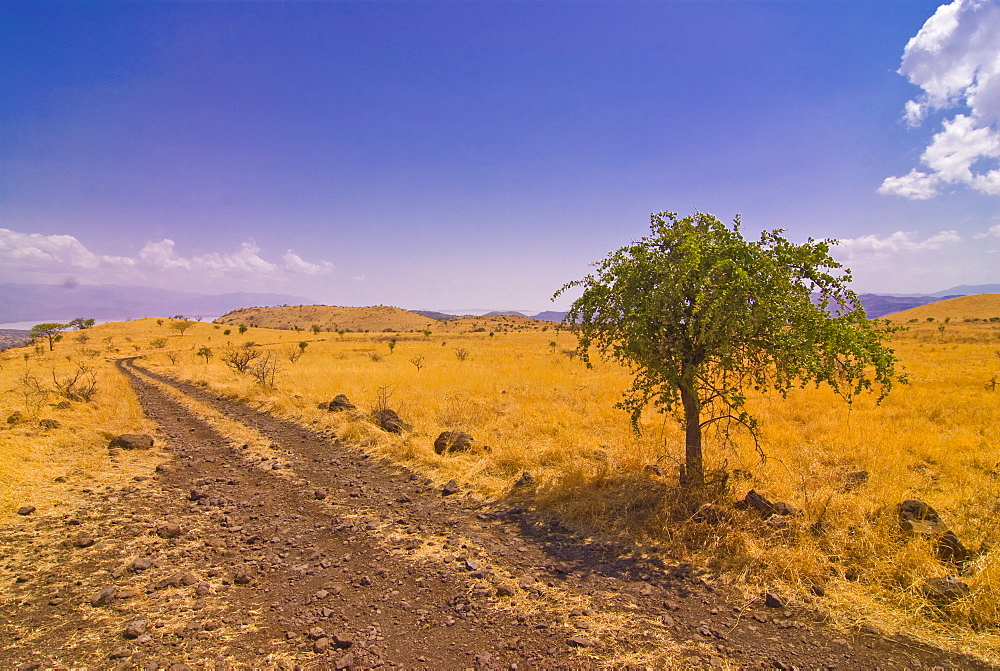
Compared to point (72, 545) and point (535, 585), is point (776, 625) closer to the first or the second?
point (535, 585)

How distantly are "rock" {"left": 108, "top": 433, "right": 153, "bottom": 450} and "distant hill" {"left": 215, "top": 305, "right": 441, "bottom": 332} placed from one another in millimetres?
94610

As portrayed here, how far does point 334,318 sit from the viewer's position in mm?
124188

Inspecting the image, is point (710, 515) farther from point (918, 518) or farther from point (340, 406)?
point (340, 406)

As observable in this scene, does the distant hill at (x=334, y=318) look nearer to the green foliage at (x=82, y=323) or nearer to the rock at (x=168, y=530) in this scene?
the green foliage at (x=82, y=323)

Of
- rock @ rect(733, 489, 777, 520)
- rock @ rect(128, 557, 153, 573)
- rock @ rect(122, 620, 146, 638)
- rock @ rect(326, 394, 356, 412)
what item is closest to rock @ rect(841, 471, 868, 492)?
rock @ rect(733, 489, 777, 520)

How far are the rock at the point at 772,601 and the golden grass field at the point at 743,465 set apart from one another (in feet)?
0.92

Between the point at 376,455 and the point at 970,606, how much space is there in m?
9.11

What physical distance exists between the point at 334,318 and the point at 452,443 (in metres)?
123

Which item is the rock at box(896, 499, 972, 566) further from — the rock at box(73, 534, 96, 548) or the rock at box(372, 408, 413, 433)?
the rock at box(73, 534, 96, 548)

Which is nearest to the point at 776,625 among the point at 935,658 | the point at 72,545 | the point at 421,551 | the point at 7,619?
the point at 935,658

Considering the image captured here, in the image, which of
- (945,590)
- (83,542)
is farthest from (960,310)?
(83,542)

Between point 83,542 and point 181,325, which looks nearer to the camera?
point 83,542

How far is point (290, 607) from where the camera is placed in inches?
176

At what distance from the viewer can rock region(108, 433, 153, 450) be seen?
10086 mm
